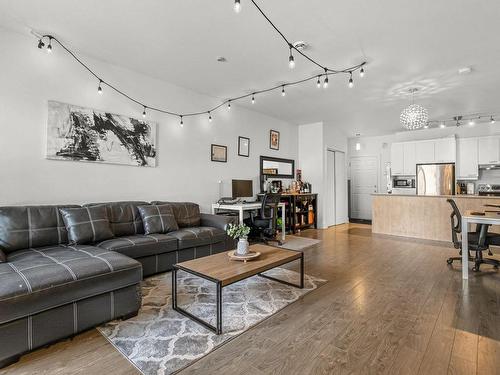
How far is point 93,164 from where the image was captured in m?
3.63

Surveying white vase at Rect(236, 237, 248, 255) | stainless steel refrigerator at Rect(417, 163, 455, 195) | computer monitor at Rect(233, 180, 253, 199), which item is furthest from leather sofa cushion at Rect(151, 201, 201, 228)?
stainless steel refrigerator at Rect(417, 163, 455, 195)

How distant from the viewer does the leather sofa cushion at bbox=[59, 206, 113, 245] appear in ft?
9.61

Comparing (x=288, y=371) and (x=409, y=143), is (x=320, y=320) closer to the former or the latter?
(x=288, y=371)

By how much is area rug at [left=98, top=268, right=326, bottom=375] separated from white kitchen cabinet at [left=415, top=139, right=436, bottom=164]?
5733 millimetres

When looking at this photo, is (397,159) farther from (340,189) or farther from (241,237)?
(241,237)

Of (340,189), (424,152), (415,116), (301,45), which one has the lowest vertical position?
(340,189)

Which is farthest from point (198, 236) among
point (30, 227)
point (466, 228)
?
point (466, 228)

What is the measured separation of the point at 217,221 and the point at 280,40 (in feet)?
8.58

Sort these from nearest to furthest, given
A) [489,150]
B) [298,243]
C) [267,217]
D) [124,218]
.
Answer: [124,218], [267,217], [298,243], [489,150]

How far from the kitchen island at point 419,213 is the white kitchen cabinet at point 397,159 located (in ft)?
5.88

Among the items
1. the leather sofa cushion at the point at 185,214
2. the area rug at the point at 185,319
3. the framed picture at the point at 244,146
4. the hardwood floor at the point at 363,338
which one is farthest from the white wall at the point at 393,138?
the leather sofa cushion at the point at 185,214

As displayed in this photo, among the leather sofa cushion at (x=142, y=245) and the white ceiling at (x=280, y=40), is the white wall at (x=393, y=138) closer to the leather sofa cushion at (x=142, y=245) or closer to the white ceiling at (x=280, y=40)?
the white ceiling at (x=280, y=40)

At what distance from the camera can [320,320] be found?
2.24 metres

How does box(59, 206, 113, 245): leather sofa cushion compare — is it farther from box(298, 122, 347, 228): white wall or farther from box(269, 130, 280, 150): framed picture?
box(298, 122, 347, 228): white wall
